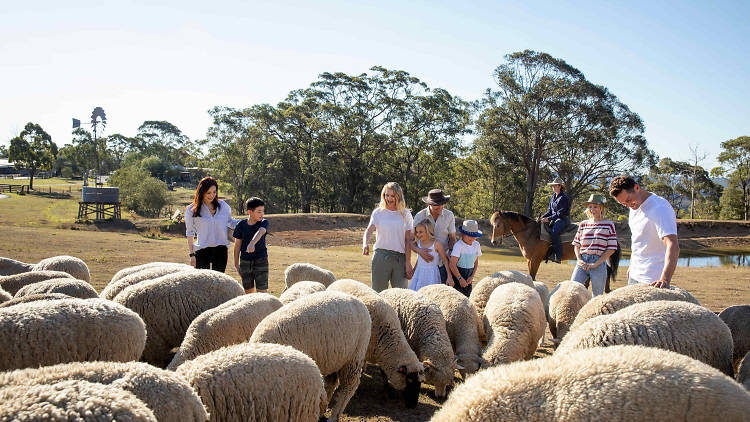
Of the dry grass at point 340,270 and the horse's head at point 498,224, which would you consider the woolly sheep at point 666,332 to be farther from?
the horse's head at point 498,224

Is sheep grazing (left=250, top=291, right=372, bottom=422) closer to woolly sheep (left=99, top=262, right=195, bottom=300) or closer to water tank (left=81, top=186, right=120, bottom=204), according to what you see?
woolly sheep (left=99, top=262, right=195, bottom=300)

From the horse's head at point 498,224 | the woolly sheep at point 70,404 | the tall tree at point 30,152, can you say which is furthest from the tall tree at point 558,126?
the tall tree at point 30,152

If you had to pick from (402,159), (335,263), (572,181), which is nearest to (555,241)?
(335,263)

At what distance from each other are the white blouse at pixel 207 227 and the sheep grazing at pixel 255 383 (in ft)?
13.3

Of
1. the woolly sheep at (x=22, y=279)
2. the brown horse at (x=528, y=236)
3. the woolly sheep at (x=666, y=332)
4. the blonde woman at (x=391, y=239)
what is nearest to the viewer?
the woolly sheep at (x=666, y=332)

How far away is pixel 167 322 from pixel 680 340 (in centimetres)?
456

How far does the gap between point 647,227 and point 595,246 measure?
6.19 feet

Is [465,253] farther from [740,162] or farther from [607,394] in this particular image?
[740,162]

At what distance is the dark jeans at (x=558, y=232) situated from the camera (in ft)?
43.1

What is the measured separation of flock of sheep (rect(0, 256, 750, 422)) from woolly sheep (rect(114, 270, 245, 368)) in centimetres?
1

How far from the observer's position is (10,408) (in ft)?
5.94

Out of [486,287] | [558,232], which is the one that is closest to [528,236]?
[558,232]

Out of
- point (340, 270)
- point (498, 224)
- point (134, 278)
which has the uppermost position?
point (498, 224)

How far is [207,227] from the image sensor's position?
7.01m
